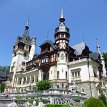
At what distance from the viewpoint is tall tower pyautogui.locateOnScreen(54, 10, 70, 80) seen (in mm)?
49938

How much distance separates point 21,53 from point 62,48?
71.1 ft

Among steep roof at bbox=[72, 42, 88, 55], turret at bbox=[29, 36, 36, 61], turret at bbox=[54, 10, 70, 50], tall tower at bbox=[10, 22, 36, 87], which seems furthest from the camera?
turret at bbox=[29, 36, 36, 61]

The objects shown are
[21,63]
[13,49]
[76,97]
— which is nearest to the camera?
[76,97]

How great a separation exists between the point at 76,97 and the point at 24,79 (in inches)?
1134

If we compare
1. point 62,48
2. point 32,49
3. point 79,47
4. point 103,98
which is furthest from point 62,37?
Answer: point 32,49

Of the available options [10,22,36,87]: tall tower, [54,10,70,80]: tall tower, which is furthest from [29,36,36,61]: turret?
[54,10,70,80]: tall tower

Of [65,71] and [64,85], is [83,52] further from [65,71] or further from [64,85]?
[64,85]

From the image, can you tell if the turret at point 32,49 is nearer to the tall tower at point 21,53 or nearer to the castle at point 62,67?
the tall tower at point 21,53

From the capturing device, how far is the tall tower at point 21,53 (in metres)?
66.1

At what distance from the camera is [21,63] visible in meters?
67.1

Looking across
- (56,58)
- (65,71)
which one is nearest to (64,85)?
(65,71)

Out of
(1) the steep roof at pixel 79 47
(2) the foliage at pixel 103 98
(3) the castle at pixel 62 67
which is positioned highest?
(1) the steep roof at pixel 79 47

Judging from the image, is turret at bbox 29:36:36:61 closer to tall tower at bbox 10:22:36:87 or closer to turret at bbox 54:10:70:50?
tall tower at bbox 10:22:36:87

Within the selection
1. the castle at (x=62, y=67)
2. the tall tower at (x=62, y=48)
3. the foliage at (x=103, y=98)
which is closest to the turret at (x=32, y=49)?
the castle at (x=62, y=67)
